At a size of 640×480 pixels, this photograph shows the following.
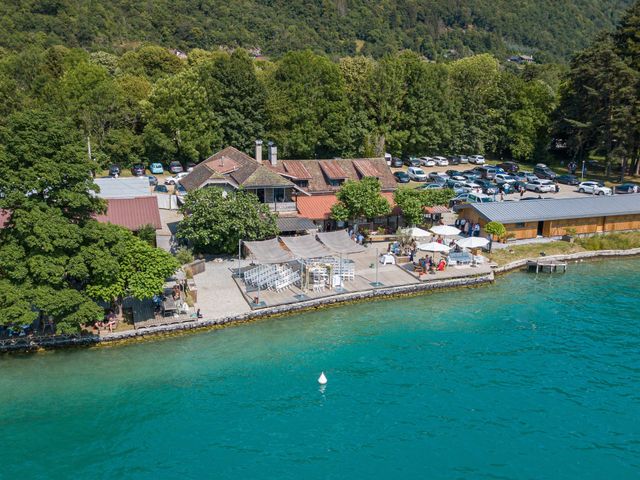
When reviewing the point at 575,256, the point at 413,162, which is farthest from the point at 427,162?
the point at 575,256

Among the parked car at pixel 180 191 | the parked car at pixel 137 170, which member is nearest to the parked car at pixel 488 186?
the parked car at pixel 180 191

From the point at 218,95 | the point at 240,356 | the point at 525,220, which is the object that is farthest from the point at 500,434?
the point at 218,95

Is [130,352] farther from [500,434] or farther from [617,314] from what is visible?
[617,314]

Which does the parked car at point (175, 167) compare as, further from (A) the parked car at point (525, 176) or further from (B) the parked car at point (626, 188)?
(B) the parked car at point (626, 188)

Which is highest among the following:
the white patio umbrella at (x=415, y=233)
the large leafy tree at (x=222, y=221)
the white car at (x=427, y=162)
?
the white car at (x=427, y=162)

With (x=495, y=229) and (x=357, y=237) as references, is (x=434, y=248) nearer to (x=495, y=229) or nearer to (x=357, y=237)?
(x=357, y=237)

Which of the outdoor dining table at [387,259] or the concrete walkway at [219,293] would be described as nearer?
the concrete walkway at [219,293]
